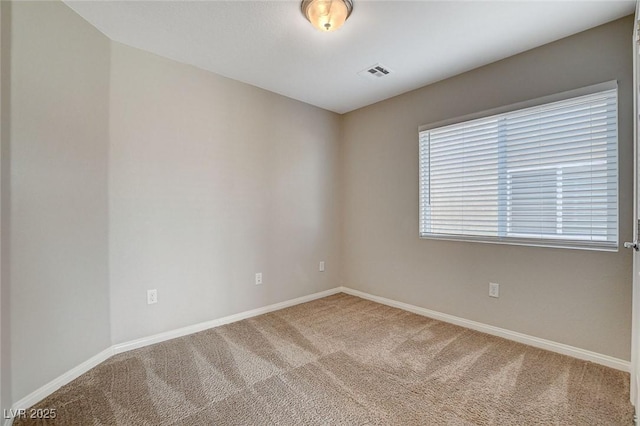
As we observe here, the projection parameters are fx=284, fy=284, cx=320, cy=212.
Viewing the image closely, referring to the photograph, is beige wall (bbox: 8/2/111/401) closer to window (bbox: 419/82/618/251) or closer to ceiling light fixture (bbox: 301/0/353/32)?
ceiling light fixture (bbox: 301/0/353/32)

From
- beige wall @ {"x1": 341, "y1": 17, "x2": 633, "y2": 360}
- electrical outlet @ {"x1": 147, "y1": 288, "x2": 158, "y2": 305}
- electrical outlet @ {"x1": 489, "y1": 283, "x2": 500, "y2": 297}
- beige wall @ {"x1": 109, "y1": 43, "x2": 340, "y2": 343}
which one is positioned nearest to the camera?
beige wall @ {"x1": 341, "y1": 17, "x2": 633, "y2": 360}

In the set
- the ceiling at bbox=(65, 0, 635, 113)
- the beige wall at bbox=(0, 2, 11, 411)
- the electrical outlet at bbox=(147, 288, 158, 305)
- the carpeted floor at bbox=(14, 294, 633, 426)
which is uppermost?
the ceiling at bbox=(65, 0, 635, 113)

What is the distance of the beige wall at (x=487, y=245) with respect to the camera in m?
1.99

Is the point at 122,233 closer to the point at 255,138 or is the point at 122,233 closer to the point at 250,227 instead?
the point at 250,227

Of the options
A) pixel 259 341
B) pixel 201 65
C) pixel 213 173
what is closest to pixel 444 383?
pixel 259 341

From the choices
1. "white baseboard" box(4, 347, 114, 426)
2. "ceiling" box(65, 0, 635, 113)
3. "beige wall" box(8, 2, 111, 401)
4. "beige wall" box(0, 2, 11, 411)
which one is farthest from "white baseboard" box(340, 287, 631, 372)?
"beige wall" box(0, 2, 11, 411)

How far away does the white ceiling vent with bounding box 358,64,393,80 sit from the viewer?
2.62m

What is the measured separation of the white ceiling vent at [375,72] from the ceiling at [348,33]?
1.4 inches

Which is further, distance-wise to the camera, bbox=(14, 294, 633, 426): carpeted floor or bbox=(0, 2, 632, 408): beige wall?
bbox=(0, 2, 632, 408): beige wall

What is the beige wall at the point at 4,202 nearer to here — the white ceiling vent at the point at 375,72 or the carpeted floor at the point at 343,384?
the carpeted floor at the point at 343,384

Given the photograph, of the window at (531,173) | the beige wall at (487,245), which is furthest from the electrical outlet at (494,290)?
the window at (531,173)

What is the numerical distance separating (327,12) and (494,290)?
8.46 ft

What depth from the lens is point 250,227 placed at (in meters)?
3.02

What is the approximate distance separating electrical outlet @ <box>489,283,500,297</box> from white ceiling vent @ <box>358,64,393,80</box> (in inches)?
85.9
